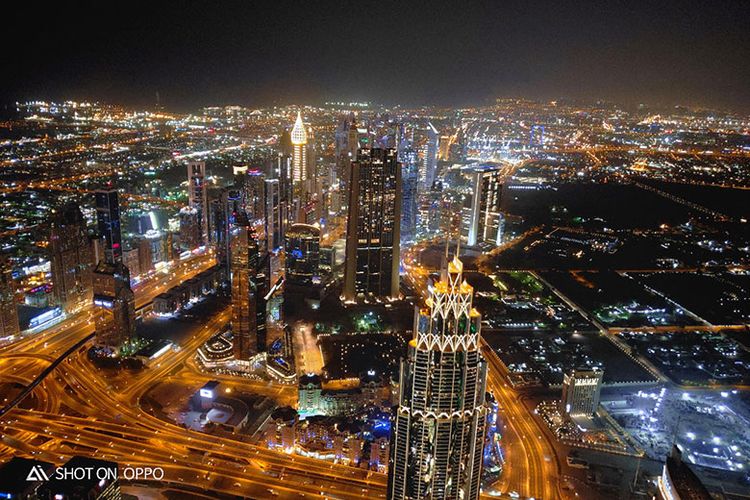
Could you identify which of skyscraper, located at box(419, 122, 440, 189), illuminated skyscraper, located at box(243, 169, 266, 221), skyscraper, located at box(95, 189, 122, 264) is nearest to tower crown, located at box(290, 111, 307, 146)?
illuminated skyscraper, located at box(243, 169, 266, 221)

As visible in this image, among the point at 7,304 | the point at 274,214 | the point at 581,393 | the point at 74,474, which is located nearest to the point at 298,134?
the point at 274,214

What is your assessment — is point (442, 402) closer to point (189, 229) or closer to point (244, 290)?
point (244, 290)

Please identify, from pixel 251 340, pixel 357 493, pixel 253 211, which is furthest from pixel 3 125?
pixel 357 493

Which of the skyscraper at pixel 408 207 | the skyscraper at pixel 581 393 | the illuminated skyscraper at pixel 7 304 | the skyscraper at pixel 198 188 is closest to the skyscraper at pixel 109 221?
the illuminated skyscraper at pixel 7 304

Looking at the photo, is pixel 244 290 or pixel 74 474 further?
pixel 244 290

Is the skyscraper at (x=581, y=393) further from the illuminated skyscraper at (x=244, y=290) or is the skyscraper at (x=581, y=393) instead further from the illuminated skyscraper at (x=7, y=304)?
the illuminated skyscraper at (x=7, y=304)
